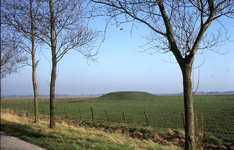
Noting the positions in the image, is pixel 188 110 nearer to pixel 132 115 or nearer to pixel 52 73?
pixel 52 73

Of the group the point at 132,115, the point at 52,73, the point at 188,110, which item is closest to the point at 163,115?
the point at 132,115

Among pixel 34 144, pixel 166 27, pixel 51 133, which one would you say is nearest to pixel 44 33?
pixel 51 133

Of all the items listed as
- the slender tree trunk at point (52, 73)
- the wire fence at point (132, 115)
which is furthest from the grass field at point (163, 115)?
the slender tree trunk at point (52, 73)

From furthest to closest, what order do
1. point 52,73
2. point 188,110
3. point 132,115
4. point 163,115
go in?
point 132,115 < point 163,115 < point 52,73 < point 188,110

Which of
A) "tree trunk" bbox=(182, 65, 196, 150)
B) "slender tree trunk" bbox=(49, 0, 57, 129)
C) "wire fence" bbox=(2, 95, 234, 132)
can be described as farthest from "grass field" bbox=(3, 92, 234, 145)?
"slender tree trunk" bbox=(49, 0, 57, 129)

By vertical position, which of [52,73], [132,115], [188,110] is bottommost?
[132,115]

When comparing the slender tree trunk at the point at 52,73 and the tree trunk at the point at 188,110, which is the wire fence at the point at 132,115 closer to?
the slender tree trunk at the point at 52,73

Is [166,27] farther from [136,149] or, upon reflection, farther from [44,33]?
[44,33]

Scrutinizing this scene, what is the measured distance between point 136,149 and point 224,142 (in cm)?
784

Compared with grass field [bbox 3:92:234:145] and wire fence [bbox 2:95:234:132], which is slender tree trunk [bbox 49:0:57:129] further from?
wire fence [bbox 2:95:234:132]

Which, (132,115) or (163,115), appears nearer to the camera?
(163,115)

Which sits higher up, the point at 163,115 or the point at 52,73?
the point at 52,73

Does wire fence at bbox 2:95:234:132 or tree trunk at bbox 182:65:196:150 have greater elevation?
tree trunk at bbox 182:65:196:150

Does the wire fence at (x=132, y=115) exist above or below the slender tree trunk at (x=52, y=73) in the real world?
below
